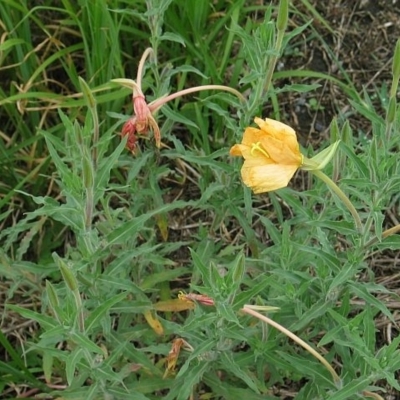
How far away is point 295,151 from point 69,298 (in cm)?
63

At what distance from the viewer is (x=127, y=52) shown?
2.85 metres

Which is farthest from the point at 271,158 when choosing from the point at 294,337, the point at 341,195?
the point at 294,337

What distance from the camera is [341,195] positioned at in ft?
4.91

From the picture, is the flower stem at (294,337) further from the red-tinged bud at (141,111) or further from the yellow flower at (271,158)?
the red-tinged bud at (141,111)

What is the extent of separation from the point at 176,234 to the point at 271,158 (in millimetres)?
1373

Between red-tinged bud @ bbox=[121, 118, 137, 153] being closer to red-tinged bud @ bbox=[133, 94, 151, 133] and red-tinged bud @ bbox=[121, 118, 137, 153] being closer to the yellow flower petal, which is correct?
red-tinged bud @ bbox=[133, 94, 151, 133]

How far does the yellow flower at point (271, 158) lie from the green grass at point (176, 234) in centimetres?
22

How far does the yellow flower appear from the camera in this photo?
1364 mm

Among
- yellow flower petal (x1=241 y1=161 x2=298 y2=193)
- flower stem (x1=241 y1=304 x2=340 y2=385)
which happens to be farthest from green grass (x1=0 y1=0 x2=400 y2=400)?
yellow flower petal (x1=241 y1=161 x2=298 y2=193)

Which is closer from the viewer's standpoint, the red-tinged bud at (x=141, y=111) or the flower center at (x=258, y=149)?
the flower center at (x=258, y=149)

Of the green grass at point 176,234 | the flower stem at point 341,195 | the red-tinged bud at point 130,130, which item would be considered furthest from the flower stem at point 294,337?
the red-tinged bud at point 130,130

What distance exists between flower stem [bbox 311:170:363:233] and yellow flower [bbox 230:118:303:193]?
70 mm

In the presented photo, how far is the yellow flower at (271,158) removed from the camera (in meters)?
1.36

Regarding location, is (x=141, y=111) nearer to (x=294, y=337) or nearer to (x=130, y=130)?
(x=130, y=130)
